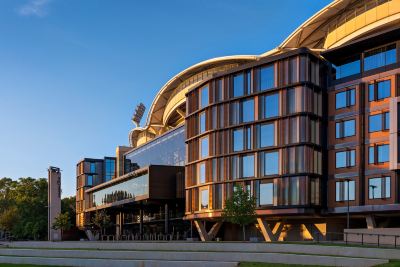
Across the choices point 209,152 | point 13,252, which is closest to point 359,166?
point 209,152

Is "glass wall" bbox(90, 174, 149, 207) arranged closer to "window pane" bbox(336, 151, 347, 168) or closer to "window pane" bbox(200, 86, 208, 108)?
"window pane" bbox(200, 86, 208, 108)

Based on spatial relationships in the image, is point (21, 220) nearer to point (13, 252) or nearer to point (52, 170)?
point (52, 170)

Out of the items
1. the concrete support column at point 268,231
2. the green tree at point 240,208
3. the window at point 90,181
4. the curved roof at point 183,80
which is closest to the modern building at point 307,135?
the concrete support column at point 268,231

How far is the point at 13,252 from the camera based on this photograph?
166 ft

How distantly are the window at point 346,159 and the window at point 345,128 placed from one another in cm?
162

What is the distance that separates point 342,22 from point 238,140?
20.0 meters

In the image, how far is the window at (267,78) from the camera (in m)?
52.7

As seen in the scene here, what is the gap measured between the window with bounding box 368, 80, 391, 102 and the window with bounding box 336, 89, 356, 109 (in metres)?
1.61

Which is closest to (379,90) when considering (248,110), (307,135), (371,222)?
(307,135)

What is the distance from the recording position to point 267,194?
51469 mm

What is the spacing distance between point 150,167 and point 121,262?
31.0 meters

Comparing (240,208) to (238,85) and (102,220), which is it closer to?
(238,85)

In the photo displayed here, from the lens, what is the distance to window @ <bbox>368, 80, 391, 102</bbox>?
160ft

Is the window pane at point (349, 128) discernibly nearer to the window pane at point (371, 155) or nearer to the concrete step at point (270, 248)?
the window pane at point (371, 155)
